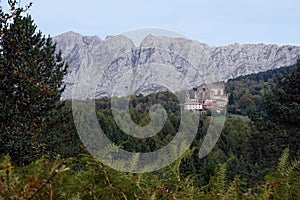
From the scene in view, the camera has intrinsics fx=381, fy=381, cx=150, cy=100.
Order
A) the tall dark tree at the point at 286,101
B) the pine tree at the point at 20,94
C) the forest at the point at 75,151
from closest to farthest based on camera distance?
1. the forest at the point at 75,151
2. the pine tree at the point at 20,94
3. the tall dark tree at the point at 286,101

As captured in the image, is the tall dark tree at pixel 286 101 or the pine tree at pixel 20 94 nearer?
the pine tree at pixel 20 94

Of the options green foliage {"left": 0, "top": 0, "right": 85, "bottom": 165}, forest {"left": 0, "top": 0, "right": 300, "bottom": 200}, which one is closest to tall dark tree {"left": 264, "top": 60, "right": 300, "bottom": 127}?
forest {"left": 0, "top": 0, "right": 300, "bottom": 200}

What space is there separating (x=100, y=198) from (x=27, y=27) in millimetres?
16396

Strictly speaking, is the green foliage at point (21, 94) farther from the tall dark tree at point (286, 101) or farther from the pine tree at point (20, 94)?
the tall dark tree at point (286, 101)

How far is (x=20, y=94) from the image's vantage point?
14.2 meters

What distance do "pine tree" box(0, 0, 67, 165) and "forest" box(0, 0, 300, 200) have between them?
0.04 m

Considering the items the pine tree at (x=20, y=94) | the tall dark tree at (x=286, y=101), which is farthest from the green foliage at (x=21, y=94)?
the tall dark tree at (x=286, y=101)

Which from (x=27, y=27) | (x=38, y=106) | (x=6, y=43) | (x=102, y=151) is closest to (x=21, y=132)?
(x=38, y=106)

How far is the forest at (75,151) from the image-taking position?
107 centimetres

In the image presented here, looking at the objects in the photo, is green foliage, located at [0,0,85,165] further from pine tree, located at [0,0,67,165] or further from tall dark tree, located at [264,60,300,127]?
tall dark tree, located at [264,60,300,127]

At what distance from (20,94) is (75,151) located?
6364 mm

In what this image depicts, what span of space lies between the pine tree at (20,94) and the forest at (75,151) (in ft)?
0.12

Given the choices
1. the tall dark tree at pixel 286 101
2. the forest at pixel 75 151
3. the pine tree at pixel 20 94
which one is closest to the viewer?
the forest at pixel 75 151

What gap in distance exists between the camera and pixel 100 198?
3.50ft
